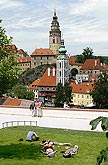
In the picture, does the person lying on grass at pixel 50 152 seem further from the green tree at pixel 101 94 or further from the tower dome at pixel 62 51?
the tower dome at pixel 62 51

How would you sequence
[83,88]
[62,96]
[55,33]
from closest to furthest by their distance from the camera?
[62,96]
[83,88]
[55,33]

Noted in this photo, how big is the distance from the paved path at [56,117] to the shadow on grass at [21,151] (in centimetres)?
601

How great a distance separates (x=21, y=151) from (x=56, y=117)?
302 inches

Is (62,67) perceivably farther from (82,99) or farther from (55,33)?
(55,33)

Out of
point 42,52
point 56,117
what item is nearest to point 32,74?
point 42,52

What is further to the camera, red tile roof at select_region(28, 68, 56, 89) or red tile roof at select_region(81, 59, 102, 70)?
red tile roof at select_region(81, 59, 102, 70)

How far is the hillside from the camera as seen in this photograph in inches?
4852

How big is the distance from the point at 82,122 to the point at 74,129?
0.65 metres

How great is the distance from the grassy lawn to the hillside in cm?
10574

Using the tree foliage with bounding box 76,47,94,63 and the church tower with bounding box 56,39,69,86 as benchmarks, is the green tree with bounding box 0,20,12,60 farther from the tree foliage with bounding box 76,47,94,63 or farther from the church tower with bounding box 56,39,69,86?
the tree foliage with bounding box 76,47,94,63

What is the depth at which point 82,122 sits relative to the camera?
1972cm

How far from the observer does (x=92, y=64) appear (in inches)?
4688

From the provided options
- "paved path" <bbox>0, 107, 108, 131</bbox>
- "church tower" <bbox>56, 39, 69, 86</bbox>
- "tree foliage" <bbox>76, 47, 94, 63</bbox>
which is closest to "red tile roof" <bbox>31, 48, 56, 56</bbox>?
"tree foliage" <bbox>76, 47, 94, 63</bbox>

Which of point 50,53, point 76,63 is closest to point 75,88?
point 76,63
